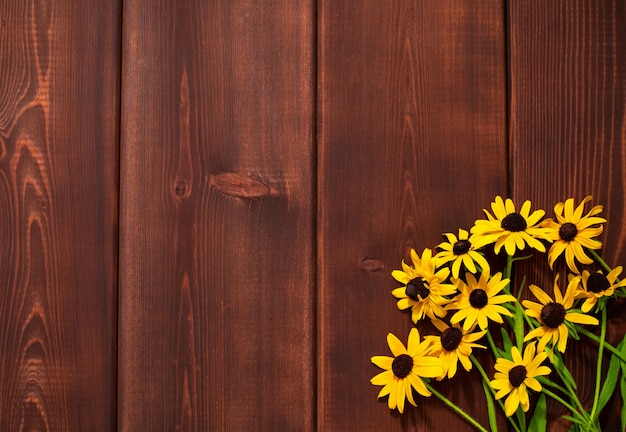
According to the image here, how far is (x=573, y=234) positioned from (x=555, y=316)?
0.33 feet

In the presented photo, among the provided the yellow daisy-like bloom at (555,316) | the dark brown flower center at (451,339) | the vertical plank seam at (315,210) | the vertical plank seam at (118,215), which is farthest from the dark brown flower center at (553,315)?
the vertical plank seam at (118,215)

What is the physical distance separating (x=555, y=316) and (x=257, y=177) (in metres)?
0.39

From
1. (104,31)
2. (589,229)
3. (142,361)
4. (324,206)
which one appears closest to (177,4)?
(104,31)

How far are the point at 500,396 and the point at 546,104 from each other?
0.37 metres

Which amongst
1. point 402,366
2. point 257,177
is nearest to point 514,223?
point 402,366

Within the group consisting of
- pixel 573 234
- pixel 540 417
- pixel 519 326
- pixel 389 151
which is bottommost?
pixel 540 417

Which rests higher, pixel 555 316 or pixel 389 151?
pixel 389 151

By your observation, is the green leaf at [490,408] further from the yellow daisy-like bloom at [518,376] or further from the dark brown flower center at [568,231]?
the dark brown flower center at [568,231]

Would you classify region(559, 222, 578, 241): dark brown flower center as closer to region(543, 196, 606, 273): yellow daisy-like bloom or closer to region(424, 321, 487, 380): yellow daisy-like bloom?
region(543, 196, 606, 273): yellow daisy-like bloom

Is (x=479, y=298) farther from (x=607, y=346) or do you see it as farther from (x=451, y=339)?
(x=607, y=346)

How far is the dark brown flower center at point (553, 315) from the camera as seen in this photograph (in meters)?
0.68

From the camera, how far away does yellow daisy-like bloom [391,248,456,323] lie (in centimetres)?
69

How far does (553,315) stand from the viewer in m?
0.68

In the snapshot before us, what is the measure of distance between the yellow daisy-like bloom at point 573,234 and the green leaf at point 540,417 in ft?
0.53
